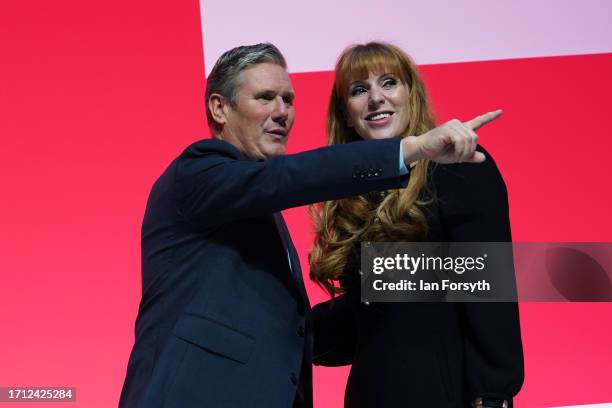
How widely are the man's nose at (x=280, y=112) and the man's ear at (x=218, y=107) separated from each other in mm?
100

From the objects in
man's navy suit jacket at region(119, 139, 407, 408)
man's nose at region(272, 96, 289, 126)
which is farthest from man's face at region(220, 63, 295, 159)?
man's navy suit jacket at region(119, 139, 407, 408)

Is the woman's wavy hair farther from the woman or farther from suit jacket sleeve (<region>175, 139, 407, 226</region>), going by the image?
suit jacket sleeve (<region>175, 139, 407, 226</region>)

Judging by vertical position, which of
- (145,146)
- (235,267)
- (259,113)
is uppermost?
(145,146)

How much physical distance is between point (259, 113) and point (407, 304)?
502mm

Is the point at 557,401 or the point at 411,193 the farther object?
the point at 557,401

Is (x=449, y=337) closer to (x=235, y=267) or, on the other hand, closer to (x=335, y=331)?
(x=335, y=331)

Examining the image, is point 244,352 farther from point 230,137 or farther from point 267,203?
point 230,137

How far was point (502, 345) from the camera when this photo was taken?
62.8 inches

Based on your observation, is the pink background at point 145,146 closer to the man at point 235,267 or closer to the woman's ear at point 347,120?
the woman's ear at point 347,120

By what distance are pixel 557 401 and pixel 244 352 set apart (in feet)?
6.34

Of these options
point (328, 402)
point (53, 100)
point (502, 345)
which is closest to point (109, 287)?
point (53, 100)

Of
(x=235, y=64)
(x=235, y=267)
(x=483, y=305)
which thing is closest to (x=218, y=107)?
(x=235, y=64)

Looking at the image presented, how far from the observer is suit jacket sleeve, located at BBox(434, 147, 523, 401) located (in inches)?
62.6

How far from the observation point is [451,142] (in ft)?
4.27
